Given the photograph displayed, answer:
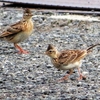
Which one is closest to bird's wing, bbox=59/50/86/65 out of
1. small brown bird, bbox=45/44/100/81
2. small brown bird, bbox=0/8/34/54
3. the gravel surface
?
small brown bird, bbox=45/44/100/81

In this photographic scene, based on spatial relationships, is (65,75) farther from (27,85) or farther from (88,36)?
(88,36)

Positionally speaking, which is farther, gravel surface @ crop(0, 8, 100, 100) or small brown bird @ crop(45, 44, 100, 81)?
small brown bird @ crop(45, 44, 100, 81)

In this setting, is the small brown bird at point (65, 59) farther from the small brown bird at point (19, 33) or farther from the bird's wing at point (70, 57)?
the small brown bird at point (19, 33)

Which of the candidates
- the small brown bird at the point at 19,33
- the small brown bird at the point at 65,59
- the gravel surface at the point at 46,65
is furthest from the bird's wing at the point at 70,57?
the small brown bird at the point at 19,33

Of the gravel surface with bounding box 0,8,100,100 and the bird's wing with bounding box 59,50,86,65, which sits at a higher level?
the bird's wing with bounding box 59,50,86,65

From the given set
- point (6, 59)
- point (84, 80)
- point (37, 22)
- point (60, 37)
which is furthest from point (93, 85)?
point (37, 22)

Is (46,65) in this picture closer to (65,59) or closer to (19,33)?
(65,59)

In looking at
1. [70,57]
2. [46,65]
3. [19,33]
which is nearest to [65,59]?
[70,57]

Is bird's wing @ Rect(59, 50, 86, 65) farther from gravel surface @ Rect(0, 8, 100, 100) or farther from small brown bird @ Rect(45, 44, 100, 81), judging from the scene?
gravel surface @ Rect(0, 8, 100, 100)
